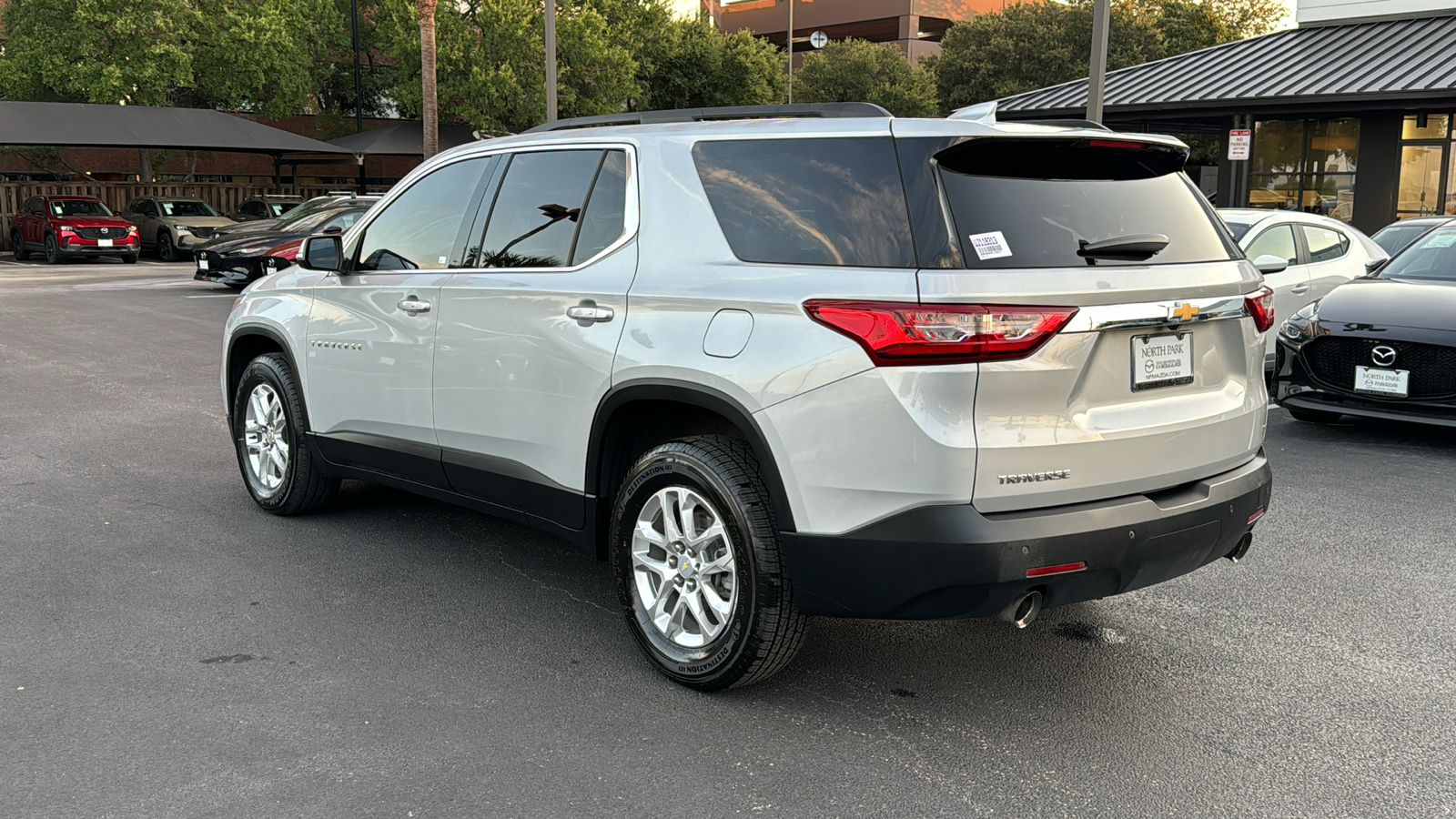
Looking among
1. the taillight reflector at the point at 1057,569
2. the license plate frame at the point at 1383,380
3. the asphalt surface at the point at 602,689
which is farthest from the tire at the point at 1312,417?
the taillight reflector at the point at 1057,569

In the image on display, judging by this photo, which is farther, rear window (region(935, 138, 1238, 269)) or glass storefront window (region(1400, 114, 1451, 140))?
glass storefront window (region(1400, 114, 1451, 140))

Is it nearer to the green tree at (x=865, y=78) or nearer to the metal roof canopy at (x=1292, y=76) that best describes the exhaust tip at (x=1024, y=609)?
the metal roof canopy at (x=1292, y=76)

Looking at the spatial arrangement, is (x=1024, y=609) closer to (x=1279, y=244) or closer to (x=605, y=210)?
(x=605, y=210)

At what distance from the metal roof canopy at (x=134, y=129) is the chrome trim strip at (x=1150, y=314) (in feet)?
108

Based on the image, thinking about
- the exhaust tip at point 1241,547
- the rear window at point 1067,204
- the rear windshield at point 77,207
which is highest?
the rear windshield at point 77,207

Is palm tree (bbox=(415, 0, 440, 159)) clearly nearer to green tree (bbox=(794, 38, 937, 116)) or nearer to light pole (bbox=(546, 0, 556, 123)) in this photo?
light pole (bbox=(546, 0, 556, 123))

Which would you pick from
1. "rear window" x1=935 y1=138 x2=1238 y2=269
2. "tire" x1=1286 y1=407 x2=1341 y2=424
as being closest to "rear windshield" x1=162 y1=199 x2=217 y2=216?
"tire" x1=1286 y1=407 x2=1341 y2=424

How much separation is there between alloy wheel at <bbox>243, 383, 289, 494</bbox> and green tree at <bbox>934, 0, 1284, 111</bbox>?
44.9m

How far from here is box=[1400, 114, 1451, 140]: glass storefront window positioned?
21.7 metres

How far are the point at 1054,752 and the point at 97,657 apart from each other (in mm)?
3275

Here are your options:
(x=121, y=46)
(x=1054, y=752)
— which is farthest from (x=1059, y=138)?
(x=121, y=46)

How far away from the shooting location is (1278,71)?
70.5 ft

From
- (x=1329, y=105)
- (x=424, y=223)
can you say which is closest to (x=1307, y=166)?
(x=1329, y=105)

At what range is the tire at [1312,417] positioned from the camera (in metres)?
8.87
